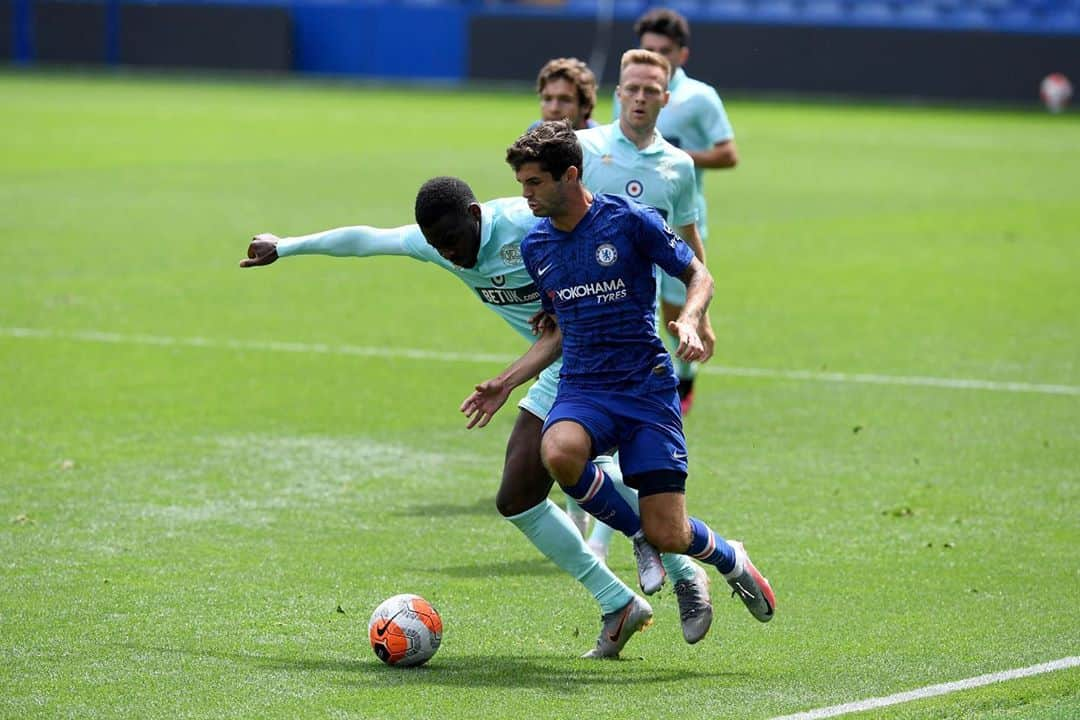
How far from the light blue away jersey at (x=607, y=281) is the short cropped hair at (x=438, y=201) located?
325 millimetres

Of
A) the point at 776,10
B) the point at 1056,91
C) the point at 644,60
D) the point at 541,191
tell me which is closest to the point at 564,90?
the point at 644,60

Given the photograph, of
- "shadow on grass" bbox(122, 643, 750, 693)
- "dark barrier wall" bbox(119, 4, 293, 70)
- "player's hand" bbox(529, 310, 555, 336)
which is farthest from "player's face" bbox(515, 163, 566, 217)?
"dark barrier wall" bbox(119, 4, 293, 70)

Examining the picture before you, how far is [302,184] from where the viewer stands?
968 inches

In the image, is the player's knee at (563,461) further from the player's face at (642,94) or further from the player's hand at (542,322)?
the player's face at (642,94)

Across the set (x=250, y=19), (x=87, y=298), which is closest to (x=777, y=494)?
(x=87, y=298)

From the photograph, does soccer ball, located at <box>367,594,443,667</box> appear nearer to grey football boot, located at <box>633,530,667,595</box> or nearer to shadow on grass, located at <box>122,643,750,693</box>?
shadow on grass, located at <box>122,643,750,693</box>

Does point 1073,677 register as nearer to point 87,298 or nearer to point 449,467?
point 449,467

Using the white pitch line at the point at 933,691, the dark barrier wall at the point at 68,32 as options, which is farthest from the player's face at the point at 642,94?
the dark barrier wall at the point at 68,32

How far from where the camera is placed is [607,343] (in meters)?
6.77

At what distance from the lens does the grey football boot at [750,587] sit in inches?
273

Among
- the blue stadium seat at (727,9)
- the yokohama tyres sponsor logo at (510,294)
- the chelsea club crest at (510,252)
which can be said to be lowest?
the blue stadium seat at (727,9)

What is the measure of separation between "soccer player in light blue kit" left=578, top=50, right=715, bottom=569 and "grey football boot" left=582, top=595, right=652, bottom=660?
225 centimetres

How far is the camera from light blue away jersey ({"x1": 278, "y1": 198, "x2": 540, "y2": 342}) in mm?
7242

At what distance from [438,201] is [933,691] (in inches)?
101
